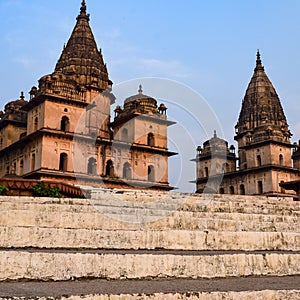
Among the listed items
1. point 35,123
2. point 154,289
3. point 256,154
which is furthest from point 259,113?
point 154,289

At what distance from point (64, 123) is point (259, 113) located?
2803cm

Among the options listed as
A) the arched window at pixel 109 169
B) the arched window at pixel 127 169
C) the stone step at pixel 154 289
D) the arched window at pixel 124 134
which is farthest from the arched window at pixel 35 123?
the stone step at pixel 154 289

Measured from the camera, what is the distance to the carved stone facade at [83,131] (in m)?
39.4

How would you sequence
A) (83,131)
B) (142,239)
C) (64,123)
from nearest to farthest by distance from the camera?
(142,239) < (64,123) < (83,131)

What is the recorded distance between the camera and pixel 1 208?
1253cm

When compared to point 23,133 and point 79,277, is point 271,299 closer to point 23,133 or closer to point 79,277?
point 79,277

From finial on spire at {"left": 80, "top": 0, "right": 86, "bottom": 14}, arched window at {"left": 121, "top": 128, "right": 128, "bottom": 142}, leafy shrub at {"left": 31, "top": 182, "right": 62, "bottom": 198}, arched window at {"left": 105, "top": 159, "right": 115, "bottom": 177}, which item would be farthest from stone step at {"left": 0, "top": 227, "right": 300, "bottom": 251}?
finial on spire at {"left": 80, "top": 0, "right": 86, "bottom": 14}

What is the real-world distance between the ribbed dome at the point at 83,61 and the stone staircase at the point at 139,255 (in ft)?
103

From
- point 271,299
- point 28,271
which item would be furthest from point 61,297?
point 271,299

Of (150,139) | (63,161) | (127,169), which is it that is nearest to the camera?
(63,161)

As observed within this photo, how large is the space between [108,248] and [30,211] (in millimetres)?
2573

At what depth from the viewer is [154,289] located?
7.80 metres

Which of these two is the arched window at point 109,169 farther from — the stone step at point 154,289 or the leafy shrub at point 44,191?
the stone step at point 154,289

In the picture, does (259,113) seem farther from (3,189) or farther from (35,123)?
(3,189)
